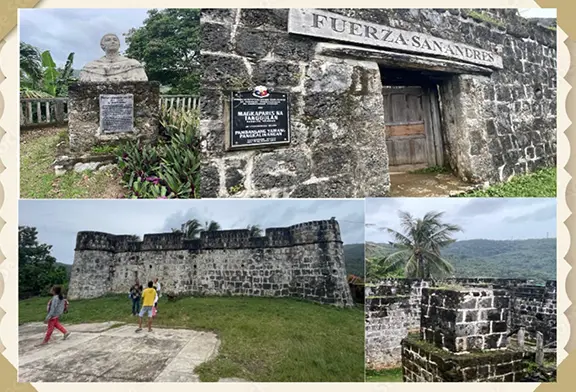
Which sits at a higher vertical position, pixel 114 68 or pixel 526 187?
pixel 114 68

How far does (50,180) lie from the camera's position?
482 cm

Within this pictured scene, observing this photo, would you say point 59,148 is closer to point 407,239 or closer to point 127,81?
point 127,81

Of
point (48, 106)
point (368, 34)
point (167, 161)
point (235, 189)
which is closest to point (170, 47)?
point (167, 161)

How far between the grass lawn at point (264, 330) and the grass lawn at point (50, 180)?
123 cm

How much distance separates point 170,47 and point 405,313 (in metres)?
5.71

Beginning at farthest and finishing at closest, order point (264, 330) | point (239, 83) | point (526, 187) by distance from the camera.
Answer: point (526, 187)
point (264, 330)
point (239, 83)

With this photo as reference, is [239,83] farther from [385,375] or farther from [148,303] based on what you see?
[385,375]

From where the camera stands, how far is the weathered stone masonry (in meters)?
4.21

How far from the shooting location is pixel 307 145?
453 cm

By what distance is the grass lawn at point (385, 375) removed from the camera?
17.7ft

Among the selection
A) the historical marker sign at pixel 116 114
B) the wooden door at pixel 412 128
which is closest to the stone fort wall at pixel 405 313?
the wooden door at pixel 412 128

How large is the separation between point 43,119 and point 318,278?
422 centimetres

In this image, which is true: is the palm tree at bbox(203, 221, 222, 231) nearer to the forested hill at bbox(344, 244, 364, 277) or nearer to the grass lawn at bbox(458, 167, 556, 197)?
the forested hill at bbox(344, 244, 364, 277)

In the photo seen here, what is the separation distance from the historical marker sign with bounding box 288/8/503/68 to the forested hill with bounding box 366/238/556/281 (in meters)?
2.72
